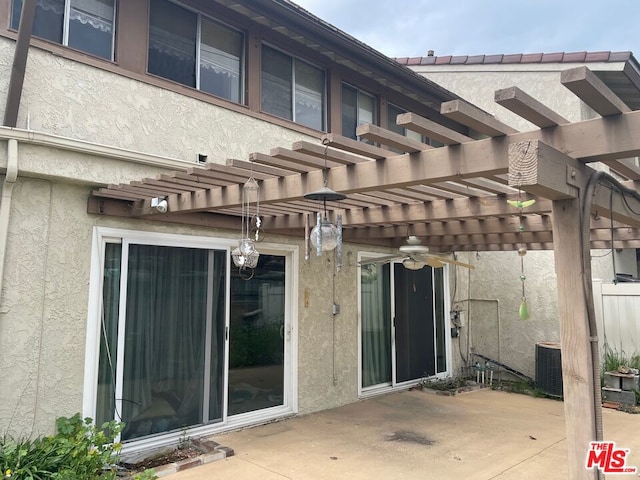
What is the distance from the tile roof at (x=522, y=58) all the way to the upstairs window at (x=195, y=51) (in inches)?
301

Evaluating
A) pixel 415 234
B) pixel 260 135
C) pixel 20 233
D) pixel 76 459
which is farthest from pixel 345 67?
pixel 76 459

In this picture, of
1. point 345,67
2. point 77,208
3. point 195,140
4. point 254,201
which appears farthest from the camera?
point 345,67

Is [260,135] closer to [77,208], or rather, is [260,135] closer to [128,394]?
[77,208]

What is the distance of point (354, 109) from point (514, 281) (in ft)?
20.3

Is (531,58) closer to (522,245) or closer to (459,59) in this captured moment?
(459,59)

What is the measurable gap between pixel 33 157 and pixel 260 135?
3.40 metres

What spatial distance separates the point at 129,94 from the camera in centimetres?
619

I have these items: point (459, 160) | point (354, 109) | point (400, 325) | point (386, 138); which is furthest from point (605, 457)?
point (354, 109)

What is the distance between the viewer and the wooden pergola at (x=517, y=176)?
276cm

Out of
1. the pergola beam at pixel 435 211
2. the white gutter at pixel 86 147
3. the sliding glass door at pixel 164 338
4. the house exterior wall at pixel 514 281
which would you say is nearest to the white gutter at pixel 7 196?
the white gutter at pixel 86 147

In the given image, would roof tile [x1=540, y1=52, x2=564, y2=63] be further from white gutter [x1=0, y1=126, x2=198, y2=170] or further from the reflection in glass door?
white gutter [x1=0, y1=126, x2=198, y2=170]

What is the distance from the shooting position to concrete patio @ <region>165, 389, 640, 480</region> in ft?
18.9

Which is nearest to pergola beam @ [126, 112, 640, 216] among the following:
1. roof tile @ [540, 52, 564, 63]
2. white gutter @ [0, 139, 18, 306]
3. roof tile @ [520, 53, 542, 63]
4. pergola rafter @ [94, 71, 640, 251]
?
pergola rafter @ [94, 71, 640, 251]

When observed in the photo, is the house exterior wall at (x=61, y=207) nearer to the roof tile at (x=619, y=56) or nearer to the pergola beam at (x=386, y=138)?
the pergola beam at (x=386, y=138)
